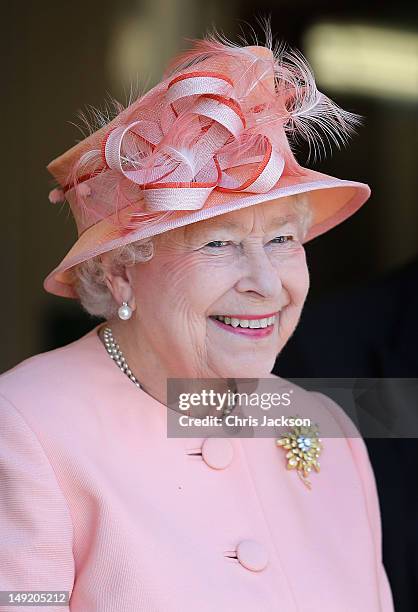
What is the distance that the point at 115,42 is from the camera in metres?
6.08

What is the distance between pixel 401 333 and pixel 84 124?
1512 mm

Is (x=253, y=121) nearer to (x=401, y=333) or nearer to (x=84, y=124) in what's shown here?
(x=84, y=124)

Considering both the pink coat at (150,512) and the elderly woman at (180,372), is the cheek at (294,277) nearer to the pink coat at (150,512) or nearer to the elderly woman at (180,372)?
the elderly woman at (180,372)

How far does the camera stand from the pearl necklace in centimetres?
227

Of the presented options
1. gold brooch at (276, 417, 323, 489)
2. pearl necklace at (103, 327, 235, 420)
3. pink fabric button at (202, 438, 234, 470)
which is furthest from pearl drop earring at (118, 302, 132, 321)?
gold brooch at (276, 417, 323, 489)

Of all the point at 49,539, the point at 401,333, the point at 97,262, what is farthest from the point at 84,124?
the point at 401,333

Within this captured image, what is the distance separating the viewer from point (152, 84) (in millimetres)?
5746

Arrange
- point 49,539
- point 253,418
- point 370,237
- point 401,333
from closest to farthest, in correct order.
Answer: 1. point 49,539
2. point 253,418
3. point 401,333
4. point 370,237

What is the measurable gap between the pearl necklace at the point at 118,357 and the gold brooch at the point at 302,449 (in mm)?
149

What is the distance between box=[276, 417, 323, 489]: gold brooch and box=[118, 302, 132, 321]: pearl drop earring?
484 mm

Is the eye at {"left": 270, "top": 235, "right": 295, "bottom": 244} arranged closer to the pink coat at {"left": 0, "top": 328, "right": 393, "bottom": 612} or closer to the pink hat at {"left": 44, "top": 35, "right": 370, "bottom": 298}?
the pink hat at {"left": 44, "top": 35, "right": 370, "bottom": 298}

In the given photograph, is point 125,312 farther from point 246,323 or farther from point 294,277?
point 294,277

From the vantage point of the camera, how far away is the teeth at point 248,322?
2.16 metres

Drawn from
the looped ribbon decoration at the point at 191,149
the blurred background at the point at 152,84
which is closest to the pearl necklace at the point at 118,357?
the looped ribbon decoration at the point at 191,149
